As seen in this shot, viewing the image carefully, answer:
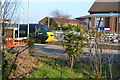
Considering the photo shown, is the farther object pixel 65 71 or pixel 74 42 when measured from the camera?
pixel 74 42

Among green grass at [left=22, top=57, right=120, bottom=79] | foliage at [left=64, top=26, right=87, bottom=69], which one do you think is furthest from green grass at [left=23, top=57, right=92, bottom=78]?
foliage at [left=64, top=26, right=87, bottom=69]

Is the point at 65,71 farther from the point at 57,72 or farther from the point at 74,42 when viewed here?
the point at 74,42

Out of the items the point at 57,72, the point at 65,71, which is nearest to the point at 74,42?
the point at 65,71

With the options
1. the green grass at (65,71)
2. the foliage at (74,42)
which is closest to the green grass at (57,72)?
the green grass at (65,71)

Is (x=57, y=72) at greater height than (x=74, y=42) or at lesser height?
lesser

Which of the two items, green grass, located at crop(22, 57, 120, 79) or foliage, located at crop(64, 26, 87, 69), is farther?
foliage, located at crop(64, 26, 87, 69)

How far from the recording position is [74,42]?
5625mm

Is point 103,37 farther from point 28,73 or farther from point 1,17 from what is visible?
point 1,17

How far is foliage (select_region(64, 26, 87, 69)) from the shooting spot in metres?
5.49

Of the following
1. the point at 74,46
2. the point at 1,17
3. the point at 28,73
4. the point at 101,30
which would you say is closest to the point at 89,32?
the point at 101,30

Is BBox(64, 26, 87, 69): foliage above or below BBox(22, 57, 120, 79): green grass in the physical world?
above

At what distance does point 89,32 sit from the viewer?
504 cm

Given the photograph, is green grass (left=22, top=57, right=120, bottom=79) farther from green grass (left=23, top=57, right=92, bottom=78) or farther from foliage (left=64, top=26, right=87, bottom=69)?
foliage (left=64, top=26, right=87, bottom=69)

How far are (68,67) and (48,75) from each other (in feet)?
3.35
